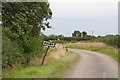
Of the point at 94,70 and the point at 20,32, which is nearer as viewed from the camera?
the point at 94,70

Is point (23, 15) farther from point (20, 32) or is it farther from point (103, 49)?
point (103, 49)

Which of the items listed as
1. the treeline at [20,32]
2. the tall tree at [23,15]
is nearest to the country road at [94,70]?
the treeline at [20,32]

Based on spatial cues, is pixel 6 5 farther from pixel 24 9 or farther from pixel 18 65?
pixel 18 65

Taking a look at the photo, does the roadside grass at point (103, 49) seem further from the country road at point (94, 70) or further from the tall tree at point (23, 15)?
the tall tree at point (23, 15)

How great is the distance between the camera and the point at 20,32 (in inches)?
688

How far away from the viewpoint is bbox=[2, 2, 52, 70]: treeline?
15.3 meters

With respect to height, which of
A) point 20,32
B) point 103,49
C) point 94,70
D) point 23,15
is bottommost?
point 103,49

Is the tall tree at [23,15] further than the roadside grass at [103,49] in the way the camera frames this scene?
No

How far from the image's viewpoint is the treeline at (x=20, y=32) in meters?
15.3

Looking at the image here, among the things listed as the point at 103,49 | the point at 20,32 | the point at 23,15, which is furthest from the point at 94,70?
the point at 103,49

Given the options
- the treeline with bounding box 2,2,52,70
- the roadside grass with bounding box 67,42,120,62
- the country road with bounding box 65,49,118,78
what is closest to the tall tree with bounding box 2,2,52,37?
the treeline with bounding box 2,2,52,70

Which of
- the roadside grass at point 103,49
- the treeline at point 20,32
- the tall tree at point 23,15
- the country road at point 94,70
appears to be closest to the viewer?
the country road at point 94,70

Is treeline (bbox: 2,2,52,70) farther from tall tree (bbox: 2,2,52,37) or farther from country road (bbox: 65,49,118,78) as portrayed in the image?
country road (bbox: 65,49,118,78)

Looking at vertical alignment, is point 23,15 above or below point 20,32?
above
